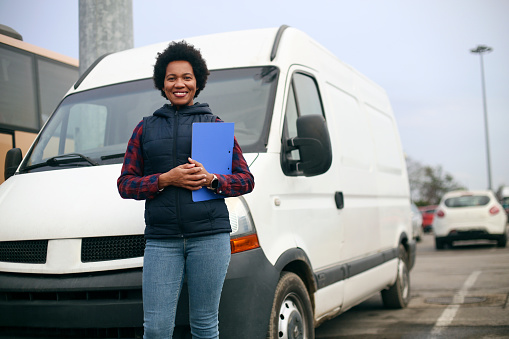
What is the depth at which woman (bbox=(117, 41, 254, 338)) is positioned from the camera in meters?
2.82

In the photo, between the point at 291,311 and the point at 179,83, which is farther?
the point at 291,311

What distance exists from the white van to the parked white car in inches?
490

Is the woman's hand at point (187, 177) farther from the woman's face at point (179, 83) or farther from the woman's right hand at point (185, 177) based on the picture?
the woman's face at point (179, 83)

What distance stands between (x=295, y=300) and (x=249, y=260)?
0.85 metres

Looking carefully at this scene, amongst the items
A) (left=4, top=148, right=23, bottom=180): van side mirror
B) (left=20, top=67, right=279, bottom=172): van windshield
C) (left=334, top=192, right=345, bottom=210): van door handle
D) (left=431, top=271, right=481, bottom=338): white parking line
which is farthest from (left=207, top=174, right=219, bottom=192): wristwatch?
(left=431, top=271, right=481, bottom=338): white parking line

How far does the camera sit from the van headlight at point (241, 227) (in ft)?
11.2

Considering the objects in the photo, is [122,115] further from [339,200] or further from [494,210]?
[494,210]

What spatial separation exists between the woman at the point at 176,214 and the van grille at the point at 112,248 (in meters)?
0.49

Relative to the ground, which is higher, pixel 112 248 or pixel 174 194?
pixel 174 194

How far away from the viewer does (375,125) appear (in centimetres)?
704

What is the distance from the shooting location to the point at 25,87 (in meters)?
9.03

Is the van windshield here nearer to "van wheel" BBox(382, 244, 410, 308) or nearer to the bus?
the bus

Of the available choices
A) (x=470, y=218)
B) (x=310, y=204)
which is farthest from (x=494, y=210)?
(x=310, y=204)

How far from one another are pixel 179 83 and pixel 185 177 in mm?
507
